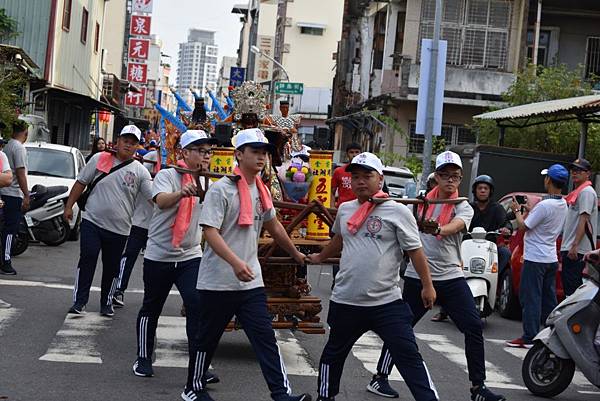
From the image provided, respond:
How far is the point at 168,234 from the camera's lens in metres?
8.59

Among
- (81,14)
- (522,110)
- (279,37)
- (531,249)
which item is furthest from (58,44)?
(279,37)

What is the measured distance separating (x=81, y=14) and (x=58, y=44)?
5.01m

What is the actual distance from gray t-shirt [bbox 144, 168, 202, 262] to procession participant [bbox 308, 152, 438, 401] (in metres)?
1.67

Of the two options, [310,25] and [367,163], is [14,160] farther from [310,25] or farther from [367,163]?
[310,25]

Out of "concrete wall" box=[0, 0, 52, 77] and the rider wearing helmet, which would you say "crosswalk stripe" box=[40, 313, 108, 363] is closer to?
the rider wearing helmet

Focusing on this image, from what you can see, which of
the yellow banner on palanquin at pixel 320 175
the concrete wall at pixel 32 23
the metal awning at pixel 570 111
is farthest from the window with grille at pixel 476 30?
the yellow banner on palanquin at pixel 320 175

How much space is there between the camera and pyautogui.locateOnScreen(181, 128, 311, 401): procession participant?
7.09 meters

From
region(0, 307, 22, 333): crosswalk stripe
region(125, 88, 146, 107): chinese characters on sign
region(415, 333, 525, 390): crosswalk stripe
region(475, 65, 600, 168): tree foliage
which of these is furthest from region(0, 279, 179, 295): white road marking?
region(125, 88, 146, 107): chinese characters on sign

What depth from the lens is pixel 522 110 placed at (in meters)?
22.0

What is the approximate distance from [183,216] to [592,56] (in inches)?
1122

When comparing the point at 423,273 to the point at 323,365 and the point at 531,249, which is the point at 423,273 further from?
the point at 531,249

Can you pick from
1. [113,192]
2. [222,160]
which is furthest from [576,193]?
[113,192]

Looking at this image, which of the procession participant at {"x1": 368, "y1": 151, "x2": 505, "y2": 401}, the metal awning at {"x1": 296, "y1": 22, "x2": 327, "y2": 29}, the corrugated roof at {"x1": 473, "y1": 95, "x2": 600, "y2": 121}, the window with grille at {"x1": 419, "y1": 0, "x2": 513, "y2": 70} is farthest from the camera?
the metal awning at {"x1": 296, "y1": 22, "x2": 327, "y2": 29}

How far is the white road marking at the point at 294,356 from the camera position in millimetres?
9336
